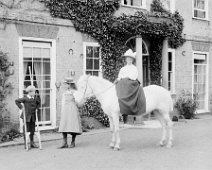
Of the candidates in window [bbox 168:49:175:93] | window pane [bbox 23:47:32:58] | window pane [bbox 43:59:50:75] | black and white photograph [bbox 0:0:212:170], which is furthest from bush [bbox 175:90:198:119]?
window pane [bbox 23:47:32:58]

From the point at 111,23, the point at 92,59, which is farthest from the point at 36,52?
the point at 111,23

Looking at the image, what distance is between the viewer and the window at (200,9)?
19.3 m

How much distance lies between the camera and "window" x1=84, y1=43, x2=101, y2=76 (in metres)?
14.3

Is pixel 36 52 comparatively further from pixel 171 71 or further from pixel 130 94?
pixel 171 71

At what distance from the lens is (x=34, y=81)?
12.9m

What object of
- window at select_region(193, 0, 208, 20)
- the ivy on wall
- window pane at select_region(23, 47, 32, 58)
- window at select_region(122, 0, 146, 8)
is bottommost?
window pane at select_region(23, 47, 32, 58)

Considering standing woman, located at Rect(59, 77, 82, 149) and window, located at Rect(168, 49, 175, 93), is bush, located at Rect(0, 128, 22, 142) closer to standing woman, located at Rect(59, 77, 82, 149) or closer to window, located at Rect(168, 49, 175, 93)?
standing woman, located at Rect(59, 77, 82, 149)

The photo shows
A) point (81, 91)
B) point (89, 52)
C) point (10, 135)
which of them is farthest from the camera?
point (89, 52)

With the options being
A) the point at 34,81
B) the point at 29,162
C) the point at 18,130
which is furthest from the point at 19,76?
the point at 29,162

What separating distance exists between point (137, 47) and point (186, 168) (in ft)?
26.3

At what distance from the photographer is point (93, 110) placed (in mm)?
14172

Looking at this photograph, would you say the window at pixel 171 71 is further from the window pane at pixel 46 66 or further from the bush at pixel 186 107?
the window pane at pixel 46 66

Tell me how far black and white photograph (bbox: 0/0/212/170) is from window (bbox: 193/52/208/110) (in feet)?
0.17

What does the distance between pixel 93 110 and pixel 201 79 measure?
25.3 ft
